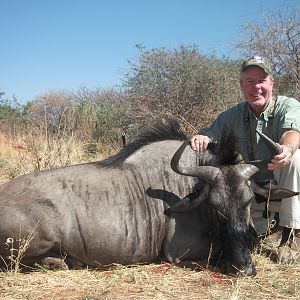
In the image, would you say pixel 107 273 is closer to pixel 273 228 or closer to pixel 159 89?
pixel 273 228

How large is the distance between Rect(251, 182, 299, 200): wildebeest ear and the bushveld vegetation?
471 millimetres

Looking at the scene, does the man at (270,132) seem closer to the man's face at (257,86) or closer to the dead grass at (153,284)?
the man's face at (257,86)

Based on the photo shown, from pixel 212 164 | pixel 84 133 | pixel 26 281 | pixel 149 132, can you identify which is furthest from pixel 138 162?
pixel 84 133

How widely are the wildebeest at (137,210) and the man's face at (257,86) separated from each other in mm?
527

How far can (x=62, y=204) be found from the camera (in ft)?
12.3

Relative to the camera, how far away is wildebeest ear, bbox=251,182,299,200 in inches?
147

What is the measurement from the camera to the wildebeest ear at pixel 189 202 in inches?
143

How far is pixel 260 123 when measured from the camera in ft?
13.9

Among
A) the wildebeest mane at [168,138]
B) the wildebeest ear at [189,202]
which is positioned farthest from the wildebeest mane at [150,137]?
the wildebeest ear at [189,202]

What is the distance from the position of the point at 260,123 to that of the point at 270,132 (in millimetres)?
131

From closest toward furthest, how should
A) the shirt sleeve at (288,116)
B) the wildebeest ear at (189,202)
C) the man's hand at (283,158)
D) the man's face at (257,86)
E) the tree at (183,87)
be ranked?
the man's hand at (283,158)
the wildebeest ear at (189,202)
the shirt sleeve at (288,116)
the man's face at (257,86)
the tree at (183,87)

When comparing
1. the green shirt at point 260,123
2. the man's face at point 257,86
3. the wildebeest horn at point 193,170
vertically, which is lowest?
the wildebeest horn at point 193,170

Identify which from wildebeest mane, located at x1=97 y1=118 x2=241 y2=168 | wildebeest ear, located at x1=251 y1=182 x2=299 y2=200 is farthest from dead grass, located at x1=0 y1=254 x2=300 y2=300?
wildebeest mane, located at x1=97 y1=118 x2=241 y2=168

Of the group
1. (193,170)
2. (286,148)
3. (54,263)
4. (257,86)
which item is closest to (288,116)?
(257,86)
